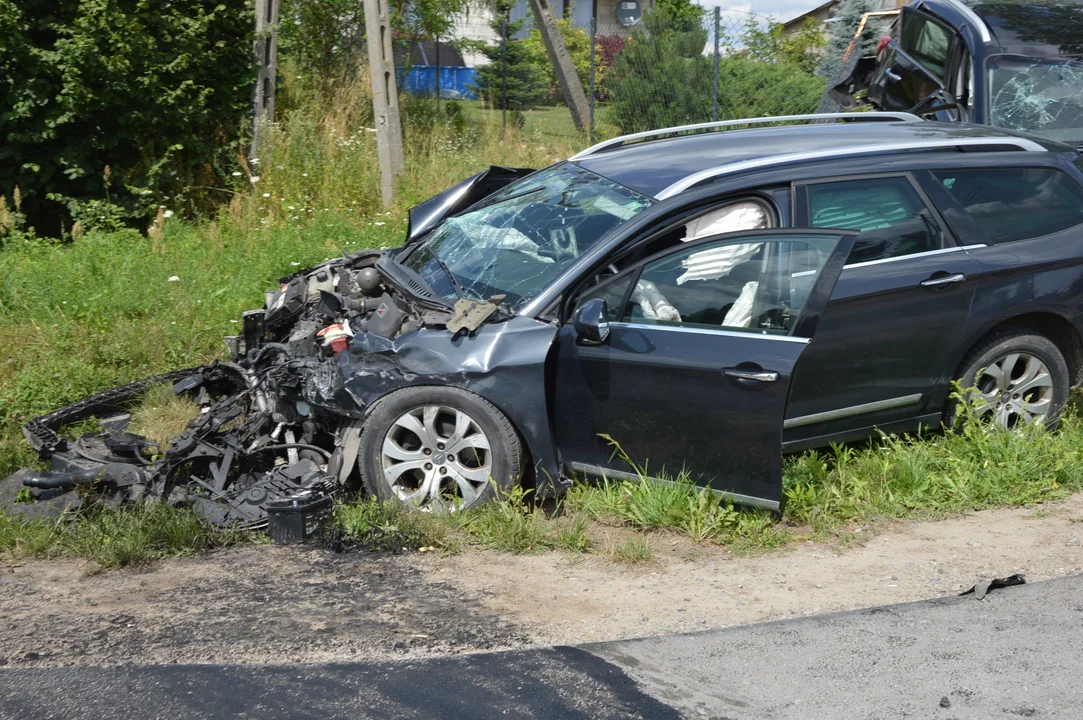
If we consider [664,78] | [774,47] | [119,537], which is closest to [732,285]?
[119,537]

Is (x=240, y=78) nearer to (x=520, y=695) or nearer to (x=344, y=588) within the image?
(x=344, y=588)

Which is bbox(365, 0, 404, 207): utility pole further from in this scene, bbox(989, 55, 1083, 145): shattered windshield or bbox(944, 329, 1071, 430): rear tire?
bbox(944, 329, 1071, 430): rear tire

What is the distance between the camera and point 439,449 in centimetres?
517

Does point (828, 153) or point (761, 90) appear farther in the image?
point (761, 90)

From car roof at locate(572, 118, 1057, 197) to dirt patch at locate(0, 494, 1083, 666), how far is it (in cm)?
200

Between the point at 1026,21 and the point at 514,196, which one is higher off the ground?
the point at 1026,21

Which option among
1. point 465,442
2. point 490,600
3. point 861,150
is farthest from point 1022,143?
point 490,600

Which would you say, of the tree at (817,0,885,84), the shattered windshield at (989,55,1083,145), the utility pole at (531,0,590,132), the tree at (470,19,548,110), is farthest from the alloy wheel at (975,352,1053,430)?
the tree at (817,0,885,84)

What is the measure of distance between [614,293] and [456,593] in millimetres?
1680

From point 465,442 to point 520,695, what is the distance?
1718 millimetres

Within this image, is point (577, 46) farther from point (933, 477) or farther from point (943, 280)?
point (933, 477)

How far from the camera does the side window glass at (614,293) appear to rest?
521 centimetres

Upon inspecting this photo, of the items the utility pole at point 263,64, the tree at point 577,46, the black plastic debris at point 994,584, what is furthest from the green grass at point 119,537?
the tree at point 577,46

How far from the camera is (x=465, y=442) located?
16.9ft
